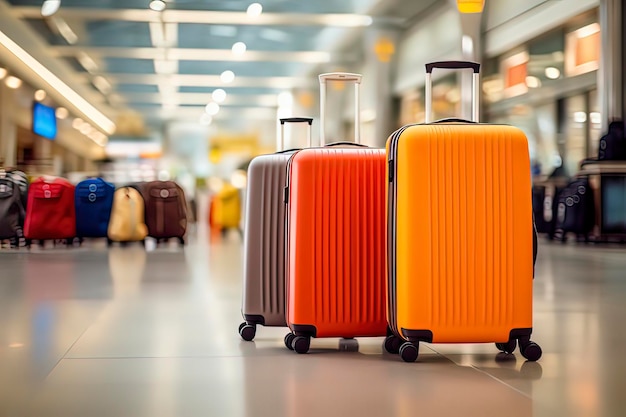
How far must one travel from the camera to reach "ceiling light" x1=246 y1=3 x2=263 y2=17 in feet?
63.2

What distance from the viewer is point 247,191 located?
326 cm

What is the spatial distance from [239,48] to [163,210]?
1214 centimetres

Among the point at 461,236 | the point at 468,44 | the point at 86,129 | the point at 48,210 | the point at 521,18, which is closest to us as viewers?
the point at 461,236

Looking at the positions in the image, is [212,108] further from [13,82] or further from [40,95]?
[13,82]

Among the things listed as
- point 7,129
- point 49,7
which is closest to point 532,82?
point 49,7

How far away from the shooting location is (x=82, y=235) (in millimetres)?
10383

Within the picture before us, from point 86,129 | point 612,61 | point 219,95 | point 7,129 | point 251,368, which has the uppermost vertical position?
point 219,95

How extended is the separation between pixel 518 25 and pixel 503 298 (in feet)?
46.8

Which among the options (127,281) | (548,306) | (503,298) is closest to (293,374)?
(503,298)

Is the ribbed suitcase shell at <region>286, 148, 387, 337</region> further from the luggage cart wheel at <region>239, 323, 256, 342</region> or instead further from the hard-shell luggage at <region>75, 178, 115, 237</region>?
the hard-shell luggage at <region>75, 178, 115, 237</region>

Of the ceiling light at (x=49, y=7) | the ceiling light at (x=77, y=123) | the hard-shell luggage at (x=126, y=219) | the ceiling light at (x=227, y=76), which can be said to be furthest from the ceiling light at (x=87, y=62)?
the hard-shell luggage at (x=126, y=219)

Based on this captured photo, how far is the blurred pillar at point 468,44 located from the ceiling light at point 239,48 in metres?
6.35

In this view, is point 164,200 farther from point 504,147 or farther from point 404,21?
point 404,21

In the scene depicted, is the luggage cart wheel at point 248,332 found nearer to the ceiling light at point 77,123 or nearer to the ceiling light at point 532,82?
the ceiling light at point 532,82
